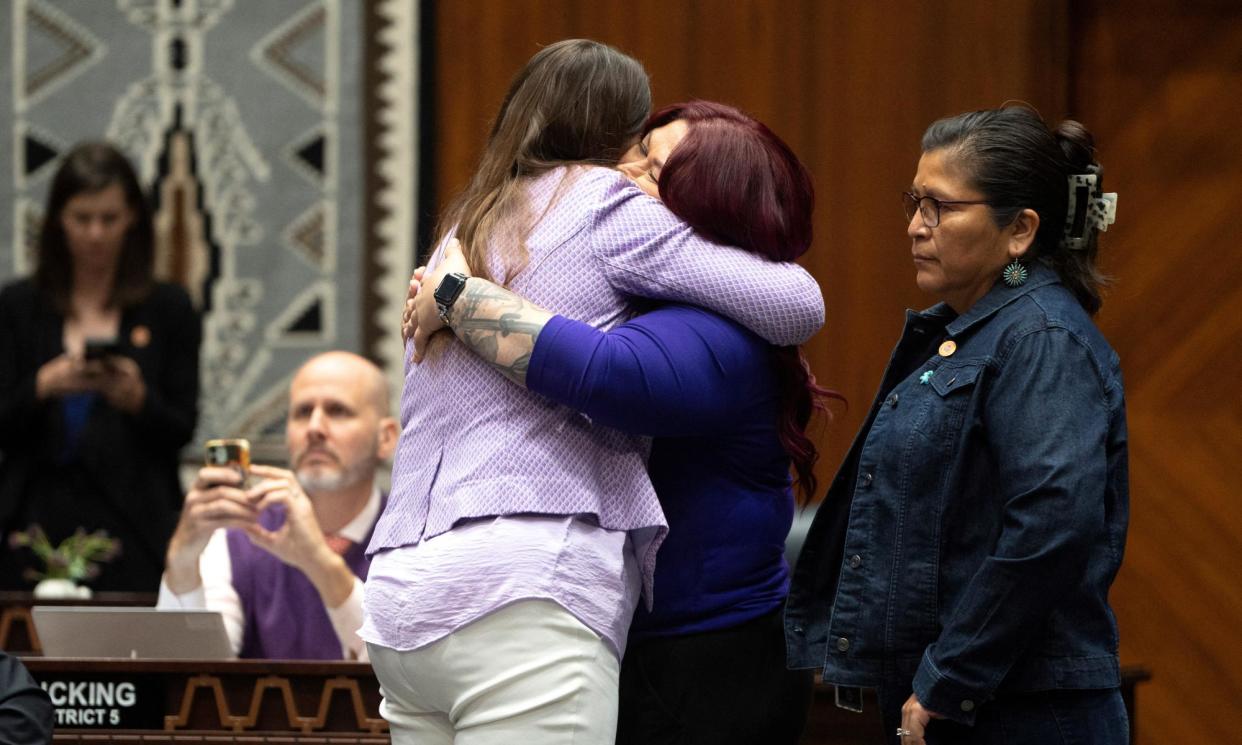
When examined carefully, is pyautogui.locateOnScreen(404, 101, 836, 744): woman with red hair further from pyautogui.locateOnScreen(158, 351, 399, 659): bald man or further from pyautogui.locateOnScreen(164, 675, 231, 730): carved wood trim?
pyautogui.locateOnScreen(158, 351, 399, 659): bald man

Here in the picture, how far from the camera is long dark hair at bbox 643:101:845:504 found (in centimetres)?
197

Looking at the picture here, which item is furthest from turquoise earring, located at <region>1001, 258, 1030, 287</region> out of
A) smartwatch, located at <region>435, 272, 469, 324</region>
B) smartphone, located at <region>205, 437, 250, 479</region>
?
smartphone, located at <region>205, 437, 250, 479</region>

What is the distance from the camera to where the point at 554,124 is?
6.54ft

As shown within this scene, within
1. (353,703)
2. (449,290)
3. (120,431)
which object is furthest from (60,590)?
(449,290)

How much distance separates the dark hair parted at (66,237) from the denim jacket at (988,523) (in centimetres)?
296

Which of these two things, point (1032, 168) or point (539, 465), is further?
point (1032, 168)

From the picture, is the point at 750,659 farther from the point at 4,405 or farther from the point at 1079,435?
the point at 4,405

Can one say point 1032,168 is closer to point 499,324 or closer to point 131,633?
point 499,324

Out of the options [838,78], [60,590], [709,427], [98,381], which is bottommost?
[60,590]

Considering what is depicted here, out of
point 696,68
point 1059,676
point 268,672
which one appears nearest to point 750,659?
point 1059,676

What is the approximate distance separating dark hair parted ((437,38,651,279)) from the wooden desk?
38.4 inches

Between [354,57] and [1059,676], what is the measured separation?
394cm

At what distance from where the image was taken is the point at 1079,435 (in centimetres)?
187

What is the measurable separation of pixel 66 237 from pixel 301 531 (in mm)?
1931
